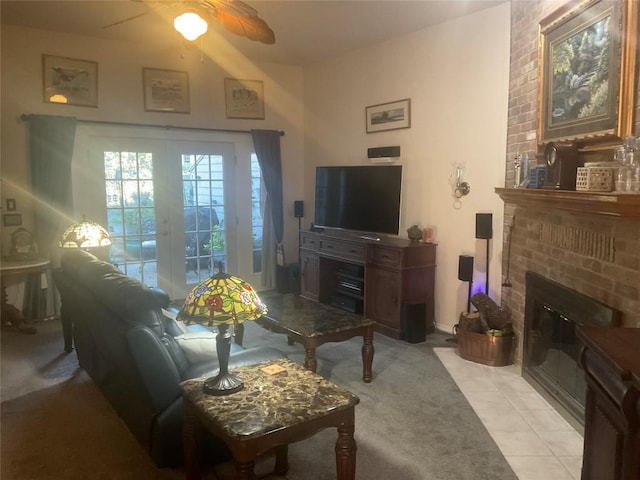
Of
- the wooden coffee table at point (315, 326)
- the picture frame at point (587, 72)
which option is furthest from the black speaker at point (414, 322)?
the picture frame at point (587, 72)

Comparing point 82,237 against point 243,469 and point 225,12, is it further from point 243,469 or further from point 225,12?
point 243,469

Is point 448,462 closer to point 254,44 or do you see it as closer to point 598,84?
point 598,84

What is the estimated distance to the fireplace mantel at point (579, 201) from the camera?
7.43 ft

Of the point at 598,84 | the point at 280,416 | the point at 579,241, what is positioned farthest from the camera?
the point at 579,241

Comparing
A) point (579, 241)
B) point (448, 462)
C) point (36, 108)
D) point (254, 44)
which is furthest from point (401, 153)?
point (36, 108)

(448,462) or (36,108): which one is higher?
(36,108)

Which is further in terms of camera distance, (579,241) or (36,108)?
(36,108)

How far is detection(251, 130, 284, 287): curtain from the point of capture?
627 centimetres

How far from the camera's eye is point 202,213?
606 centimetres

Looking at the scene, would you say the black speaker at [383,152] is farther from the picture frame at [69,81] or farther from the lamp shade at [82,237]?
the picture frame at [69,81]

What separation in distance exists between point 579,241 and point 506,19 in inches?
85.1

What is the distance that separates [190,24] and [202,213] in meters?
3.40

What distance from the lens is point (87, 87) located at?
5227mm

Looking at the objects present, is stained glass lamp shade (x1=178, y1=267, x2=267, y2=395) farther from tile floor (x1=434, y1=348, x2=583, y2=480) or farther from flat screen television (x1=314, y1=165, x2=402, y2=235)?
flat screen television (x1=314, y1=165, x2=402, y2=235)
